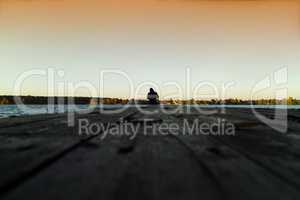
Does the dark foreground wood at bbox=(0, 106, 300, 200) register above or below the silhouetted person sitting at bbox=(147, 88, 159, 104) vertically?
below

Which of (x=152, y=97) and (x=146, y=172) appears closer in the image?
(x=146, y=172)

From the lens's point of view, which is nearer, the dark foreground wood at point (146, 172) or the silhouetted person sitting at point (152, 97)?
the dark foreground wood at point (146, 172)

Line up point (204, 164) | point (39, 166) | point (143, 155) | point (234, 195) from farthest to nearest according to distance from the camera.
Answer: point (143, 155), point (204, 164), point (39, 166), point (234, 195)

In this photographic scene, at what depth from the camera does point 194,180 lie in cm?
109

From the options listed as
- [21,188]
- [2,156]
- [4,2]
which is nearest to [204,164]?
[21,188]

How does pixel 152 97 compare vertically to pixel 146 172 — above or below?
above

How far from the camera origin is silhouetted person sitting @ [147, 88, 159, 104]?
30141mm

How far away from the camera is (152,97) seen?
3030cm

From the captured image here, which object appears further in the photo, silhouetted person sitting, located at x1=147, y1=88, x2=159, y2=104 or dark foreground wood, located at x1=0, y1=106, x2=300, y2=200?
silhouetted person sitting, located at x1=147, y1=88, x2=159, y2=104

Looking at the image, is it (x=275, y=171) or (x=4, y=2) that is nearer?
(x=275, y=171)

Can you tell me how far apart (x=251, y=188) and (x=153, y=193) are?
0.52m

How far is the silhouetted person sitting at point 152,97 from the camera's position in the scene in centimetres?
3014

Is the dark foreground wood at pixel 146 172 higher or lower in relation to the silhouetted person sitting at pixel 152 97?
lower

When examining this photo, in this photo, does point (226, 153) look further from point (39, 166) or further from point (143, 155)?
point (39, 166)
